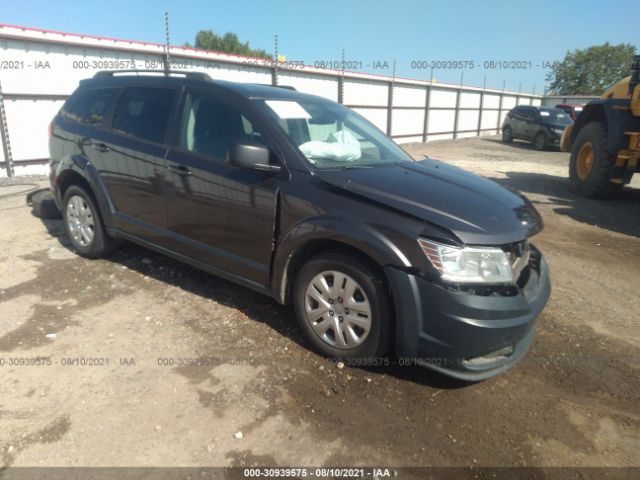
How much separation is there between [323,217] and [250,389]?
3.70 ft

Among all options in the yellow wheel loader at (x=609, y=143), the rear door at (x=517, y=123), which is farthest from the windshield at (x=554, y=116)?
the yellow wheel loader at (x=609, y=143)

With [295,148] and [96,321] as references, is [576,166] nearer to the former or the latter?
[295,148]

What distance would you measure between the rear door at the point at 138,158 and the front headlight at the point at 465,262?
2282 mm

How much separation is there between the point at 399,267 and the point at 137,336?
198 cm

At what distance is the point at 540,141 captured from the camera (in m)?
18.6

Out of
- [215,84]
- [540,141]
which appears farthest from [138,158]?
[540,141]

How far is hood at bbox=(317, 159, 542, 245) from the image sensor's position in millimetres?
2531

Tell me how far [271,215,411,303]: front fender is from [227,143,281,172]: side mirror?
46 cm

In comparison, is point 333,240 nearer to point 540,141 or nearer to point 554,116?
point 540,141

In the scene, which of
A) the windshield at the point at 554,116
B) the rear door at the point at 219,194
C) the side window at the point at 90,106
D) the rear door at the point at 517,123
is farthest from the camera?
the rear door at the point at 517,123

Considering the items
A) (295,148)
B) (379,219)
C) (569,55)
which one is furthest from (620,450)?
(569,55)

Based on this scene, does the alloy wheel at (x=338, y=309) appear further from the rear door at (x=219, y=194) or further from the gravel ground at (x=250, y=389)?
the rear door at (x=219, y=194)

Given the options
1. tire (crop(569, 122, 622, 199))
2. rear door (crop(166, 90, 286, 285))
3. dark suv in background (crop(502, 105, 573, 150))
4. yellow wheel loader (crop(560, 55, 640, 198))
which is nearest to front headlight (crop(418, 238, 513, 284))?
rear door (crop(166, 90, 286, 285))

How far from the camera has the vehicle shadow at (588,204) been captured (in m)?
6.89
